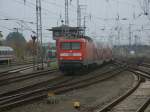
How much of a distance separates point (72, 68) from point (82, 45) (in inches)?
76.2

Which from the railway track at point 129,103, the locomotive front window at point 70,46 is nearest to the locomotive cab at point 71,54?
the locomotive front window at point 70,46

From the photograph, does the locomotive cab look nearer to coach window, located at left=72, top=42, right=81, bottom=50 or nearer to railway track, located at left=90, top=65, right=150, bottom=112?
coach window, located at left=72, top=42, right=81, bottom=50

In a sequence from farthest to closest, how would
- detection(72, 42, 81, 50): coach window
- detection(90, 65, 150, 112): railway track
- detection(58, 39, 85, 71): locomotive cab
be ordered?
detection(72, 42, 81, 50): coach window < detection(58, 39, 85, 71): locomotive cab < detection(90, 65, 150, 112): railway track

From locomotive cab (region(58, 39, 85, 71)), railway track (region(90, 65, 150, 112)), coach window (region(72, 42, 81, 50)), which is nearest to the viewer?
railway track (region(90, 65, 150, 112))

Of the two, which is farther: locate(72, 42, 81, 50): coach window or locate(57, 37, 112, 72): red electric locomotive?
locate(72, 42, 81, 50): coach window

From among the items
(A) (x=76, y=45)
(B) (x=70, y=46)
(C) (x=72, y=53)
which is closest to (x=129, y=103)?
(C) (x=72, y=53)

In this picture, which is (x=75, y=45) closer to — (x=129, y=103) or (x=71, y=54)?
(x=71, y=54)

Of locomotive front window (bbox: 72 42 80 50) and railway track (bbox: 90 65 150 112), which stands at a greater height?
locomotive front window (bbox: 72 42 80 50)

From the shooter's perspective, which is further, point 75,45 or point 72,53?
point 75,45

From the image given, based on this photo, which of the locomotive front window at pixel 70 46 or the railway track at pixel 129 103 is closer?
the railway track at pixel 129 103

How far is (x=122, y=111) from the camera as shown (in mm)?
11438

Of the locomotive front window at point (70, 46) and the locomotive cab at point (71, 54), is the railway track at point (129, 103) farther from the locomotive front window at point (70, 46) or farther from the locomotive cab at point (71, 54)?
the locomotive front window at point (70, 46)

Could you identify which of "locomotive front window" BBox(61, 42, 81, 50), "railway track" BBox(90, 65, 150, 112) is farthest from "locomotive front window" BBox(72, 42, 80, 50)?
"railway track" BBox(90, 65, 150, 112)

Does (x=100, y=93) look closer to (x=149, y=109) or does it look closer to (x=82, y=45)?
(x=149, y=109)
